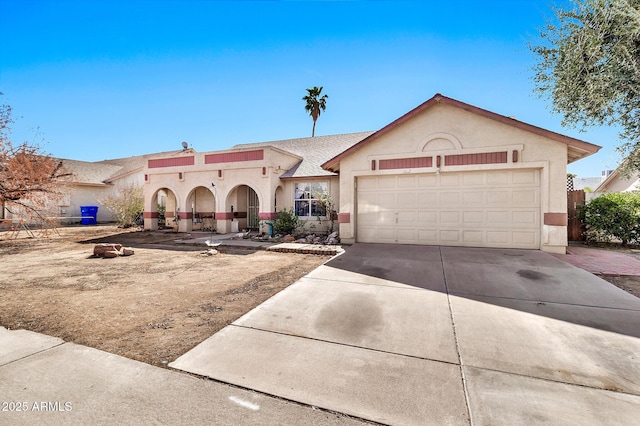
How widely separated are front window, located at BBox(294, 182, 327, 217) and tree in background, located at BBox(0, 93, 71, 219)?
11606mm

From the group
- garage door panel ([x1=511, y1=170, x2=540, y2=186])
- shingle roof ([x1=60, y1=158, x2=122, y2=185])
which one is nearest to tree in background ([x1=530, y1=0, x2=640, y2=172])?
garage door panel ([x1=511, y1=170, x2=540, y2=186])

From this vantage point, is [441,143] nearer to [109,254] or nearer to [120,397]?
[120,397]

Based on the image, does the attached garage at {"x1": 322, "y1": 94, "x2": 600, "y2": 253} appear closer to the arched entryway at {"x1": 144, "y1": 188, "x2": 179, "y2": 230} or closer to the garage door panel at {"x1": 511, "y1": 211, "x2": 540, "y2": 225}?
the garage door panel at {"x1": 511, "y1": 211, "x2": 540, "y2": 225}

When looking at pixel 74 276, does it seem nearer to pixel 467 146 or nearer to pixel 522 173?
pixel 467 146

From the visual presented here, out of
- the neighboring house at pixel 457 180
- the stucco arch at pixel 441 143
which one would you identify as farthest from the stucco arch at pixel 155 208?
the stucco arch at pixel 441 143

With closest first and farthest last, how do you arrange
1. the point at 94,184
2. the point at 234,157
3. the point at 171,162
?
the point at 234,157
the point at 171,162
the point at 94,184

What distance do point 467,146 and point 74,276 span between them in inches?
501

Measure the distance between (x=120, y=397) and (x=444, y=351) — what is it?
11.2 feet

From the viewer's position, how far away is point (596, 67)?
25.5 feet

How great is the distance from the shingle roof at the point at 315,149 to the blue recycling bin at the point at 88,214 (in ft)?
52.3

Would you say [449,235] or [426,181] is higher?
[426,181]

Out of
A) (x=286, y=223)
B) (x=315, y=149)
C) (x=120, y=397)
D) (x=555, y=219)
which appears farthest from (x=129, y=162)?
(x=555, y=219)

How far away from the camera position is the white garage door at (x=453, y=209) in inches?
389

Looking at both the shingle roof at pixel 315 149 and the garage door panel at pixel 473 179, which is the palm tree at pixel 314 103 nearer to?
the shingle roof at pixel 315 149
